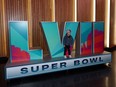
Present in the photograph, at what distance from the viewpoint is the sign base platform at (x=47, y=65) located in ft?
9.95

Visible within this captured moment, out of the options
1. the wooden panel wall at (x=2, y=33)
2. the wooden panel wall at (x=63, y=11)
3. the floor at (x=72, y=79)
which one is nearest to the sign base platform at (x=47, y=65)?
the floor at (x=72, y=79)

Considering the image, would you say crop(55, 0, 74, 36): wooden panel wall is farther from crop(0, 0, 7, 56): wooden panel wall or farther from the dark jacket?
the dark jacket

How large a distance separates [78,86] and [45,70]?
74 cm

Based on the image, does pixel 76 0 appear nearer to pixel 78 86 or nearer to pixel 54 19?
pixel 54 19

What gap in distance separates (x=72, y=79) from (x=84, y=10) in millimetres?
3293

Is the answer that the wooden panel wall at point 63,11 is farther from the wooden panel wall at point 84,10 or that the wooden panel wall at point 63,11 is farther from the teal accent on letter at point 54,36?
the teal accent on letter at point 54,36

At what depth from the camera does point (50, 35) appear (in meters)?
3.48

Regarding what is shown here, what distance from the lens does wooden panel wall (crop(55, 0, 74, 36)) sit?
5.46m

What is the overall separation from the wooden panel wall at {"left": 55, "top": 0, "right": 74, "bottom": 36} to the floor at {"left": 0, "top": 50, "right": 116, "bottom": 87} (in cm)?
222

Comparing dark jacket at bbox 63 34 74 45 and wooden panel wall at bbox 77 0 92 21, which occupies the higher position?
wooden panel wall at bbox 77 0 92 21

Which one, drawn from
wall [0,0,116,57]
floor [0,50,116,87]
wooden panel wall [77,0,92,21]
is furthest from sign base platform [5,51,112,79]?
wooden panel wall [77,0,92,21]

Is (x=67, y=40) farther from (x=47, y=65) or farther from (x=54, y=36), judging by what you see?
(x=47, y=65)

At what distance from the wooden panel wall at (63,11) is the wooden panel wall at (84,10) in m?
0.27

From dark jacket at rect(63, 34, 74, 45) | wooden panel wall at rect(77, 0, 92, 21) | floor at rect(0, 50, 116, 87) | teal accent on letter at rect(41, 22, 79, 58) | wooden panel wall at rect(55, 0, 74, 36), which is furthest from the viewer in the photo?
wooden panel wall at rect(77, 0, 92, 21)
